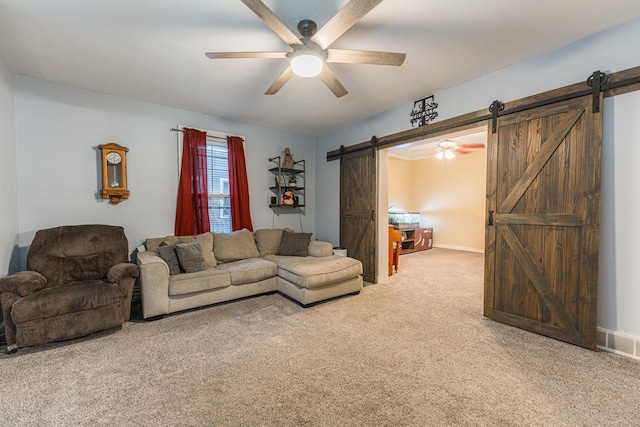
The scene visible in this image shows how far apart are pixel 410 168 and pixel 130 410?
856 cm

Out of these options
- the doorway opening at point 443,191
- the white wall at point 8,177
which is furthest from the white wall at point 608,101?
the white wall at point 8,177

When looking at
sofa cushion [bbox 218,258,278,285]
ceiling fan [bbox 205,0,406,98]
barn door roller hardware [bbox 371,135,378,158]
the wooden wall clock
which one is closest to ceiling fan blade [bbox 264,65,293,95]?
ceiling fan [bbox 205,0,406,98]

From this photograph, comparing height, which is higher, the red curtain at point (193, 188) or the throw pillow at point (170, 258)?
the red curtain at point (193, 188)

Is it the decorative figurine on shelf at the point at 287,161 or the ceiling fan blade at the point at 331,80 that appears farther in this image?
the decorative figurine on shelf at the point at 287,161

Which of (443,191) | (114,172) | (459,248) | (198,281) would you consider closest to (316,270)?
(198,281)

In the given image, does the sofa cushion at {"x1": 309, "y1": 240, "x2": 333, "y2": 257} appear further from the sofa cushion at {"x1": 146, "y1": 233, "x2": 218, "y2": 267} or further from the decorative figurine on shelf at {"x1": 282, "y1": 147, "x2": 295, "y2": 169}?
the decorative figurine on shelf at {"x1": 282, "y1": 147, "x2": 295, "y2": 169}

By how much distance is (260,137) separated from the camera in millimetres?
4844

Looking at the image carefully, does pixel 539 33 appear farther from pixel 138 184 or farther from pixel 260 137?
pixel 138 184

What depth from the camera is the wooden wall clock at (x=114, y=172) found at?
340cm

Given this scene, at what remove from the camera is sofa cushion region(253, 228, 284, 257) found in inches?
173

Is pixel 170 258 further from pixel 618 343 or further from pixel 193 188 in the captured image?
pixel 618 343

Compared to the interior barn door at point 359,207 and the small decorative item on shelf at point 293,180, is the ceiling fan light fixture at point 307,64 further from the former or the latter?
the small decorative item on shelf at point 293,180

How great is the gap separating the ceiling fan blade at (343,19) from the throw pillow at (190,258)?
8.84 ft

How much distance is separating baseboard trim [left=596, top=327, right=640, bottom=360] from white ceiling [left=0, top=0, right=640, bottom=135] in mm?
2521
